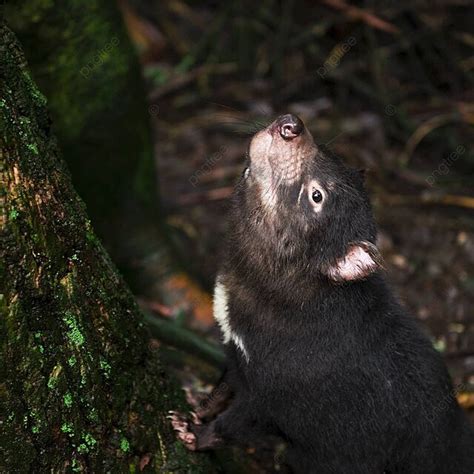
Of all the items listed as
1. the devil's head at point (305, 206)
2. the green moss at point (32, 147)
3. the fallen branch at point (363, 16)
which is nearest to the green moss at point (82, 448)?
the green moss at point (32, 147)

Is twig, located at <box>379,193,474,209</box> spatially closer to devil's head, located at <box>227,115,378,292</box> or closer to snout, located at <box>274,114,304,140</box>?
devil's head, located at <box>227,115,378,292</box>

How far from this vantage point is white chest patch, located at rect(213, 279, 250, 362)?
308 cm

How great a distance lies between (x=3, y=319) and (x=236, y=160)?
15.8 ft

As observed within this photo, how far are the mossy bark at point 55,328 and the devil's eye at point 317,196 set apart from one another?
83 centimetres

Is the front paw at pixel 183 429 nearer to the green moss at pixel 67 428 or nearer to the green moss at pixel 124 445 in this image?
the green moss at pixel 124 445

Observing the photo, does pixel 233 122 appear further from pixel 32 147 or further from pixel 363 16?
pixel 32 147

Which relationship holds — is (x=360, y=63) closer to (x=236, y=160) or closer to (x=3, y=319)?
(x=236, y=160)

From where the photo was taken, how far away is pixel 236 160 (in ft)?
21.8

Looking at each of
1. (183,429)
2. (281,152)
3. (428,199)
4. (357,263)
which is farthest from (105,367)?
(428,199)

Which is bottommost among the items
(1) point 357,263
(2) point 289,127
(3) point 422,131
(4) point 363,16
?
(3) point 422,131

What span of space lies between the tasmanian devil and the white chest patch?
0.04 ft

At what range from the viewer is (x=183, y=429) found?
276 centimetres

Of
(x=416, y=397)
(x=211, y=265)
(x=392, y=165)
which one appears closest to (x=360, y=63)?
(x=392, y=165)

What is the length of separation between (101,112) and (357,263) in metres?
1.87
